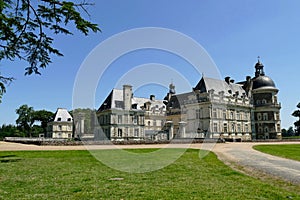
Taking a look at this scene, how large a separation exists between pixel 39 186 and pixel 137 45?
849 centimetres

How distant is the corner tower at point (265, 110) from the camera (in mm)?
54344

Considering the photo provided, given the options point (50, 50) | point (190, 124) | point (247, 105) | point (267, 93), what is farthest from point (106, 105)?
point (50, 50)

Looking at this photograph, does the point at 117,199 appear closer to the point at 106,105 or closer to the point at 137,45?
the point at 137,45

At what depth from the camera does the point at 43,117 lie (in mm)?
73750

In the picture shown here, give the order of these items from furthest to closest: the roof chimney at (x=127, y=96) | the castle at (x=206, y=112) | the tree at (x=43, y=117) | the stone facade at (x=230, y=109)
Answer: the tree at (x=43, y=117) < the roof chimney at (x=127, y=96) < the stone facade at (x=230, y=109) < the castle at (x=206, y=112)

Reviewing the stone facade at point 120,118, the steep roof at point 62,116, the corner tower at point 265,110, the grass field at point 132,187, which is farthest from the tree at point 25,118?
the grass field at point 132,187

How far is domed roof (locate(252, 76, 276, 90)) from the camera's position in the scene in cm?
5581

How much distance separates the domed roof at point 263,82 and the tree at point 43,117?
182ft

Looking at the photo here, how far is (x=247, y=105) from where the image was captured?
54.3m

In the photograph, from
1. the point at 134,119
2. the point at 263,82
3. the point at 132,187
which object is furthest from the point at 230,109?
the point at 132,187

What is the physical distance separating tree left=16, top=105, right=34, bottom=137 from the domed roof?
5935 cm

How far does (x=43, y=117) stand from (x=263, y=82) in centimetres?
5920

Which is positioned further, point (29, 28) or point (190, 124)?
point (190, 124)

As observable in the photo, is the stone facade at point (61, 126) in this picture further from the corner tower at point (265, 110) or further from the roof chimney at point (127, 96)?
the corner tower at point (265, 110)
